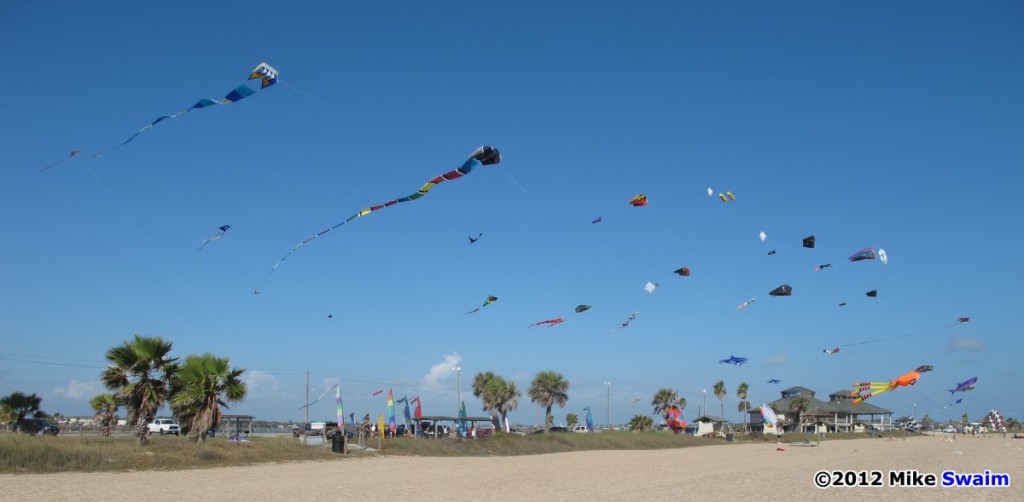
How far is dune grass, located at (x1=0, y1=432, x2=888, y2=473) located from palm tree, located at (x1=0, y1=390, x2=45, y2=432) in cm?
714

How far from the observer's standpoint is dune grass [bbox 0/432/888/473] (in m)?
19.9

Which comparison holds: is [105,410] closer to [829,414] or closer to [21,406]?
[21,406]

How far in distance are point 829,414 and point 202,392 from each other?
95711 millimetres

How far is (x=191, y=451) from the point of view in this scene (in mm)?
24453

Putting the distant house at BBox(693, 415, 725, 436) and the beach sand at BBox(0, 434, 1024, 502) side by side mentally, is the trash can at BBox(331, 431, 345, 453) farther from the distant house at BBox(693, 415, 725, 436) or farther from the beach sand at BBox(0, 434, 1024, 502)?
the distant house at BBox(693, 415, 725, 436)

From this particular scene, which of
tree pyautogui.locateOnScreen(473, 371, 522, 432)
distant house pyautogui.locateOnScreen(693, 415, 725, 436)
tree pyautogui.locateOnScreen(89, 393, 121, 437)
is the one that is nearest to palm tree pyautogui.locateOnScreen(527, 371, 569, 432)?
tree pyautogui.locateOnScreen(473, 371, 522, 432)

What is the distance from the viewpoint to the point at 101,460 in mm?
21031

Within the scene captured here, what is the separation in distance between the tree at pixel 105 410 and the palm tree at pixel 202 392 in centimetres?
853

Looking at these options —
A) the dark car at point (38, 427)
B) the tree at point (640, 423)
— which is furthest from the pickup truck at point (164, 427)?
the tree at point (640, 423)

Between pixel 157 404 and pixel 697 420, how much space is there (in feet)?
266

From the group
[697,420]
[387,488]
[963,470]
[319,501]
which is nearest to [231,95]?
[319,501]

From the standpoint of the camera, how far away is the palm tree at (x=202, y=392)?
2519 centimetres

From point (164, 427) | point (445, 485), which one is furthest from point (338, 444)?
point (164, 427)

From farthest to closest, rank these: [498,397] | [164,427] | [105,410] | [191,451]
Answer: [498,397]
[164,427]
[105,410]
[191,451]
